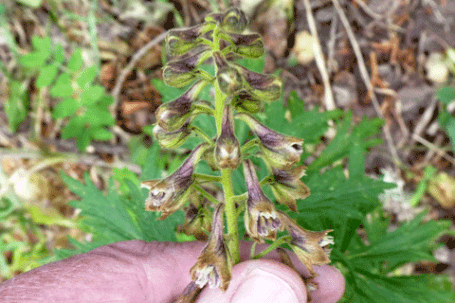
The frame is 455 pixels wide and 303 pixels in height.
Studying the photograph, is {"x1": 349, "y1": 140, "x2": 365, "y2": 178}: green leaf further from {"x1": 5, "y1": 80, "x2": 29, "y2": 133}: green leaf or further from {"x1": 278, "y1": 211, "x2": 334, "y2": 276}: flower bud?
{"x1": 5, "y1": 80, "x2": 29, "y2": 133}: green leaf

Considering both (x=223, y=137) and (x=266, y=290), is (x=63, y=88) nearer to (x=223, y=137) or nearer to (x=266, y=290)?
(x=223, y=137)

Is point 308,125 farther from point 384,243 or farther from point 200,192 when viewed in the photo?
point 200,192

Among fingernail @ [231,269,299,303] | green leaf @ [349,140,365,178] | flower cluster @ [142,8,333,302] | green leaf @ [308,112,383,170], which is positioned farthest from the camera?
green leaf @ [308,112,383,170]

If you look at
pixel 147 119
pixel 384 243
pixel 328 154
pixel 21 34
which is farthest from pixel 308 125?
pixel 21 34

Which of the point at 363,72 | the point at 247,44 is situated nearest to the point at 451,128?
the point at 363,72

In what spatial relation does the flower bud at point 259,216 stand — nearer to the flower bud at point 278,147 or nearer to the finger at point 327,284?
the flower bud at point 278,147

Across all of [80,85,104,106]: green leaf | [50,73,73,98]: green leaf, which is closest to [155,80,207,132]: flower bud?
[80,85,104,106]: green leaf
